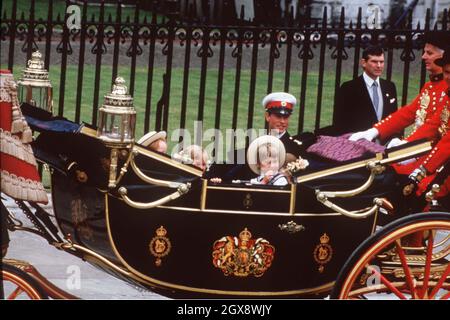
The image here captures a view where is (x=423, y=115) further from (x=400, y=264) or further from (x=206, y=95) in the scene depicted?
(x=206, y=95)

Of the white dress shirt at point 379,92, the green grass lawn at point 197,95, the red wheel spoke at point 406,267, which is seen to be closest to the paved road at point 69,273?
the red wheel spoke at point 406,267

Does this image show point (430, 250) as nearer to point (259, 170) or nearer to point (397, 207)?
point (397, 207)

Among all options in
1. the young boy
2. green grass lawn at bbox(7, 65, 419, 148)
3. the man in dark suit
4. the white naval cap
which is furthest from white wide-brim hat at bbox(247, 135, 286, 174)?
green grass lawn at bbox(7, 65, 419, 148)

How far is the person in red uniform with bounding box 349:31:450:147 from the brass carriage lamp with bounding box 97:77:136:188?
137cm

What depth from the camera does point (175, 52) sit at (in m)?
17.7

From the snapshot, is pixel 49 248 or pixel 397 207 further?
pixel 49 248

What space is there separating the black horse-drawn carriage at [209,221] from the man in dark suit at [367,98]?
202cm

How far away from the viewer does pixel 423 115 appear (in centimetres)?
584

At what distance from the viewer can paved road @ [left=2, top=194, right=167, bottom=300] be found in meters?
6.26

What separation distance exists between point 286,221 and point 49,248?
263cm

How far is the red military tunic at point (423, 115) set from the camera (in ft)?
18.4

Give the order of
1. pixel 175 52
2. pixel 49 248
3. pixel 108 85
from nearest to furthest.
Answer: pixel 49 248
pixel 108 85
pixel 175 52

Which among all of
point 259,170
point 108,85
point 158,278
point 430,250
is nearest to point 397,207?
point 430,250

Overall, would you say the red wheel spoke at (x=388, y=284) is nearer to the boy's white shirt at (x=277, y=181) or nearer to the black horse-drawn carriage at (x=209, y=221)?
the black horse-drawn carriage at (x=209, y=221)
